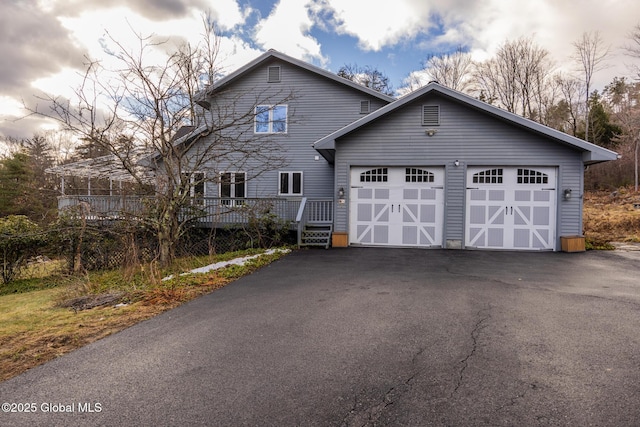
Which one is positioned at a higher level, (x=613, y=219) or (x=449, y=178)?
(x=449, y=178)

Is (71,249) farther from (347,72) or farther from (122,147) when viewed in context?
(347,72)

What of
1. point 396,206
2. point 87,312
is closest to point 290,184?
point 396,206

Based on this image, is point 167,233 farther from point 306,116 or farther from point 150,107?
point 306,116

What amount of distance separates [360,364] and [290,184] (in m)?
11.9

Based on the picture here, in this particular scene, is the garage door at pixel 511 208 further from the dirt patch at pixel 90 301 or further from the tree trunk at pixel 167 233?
the dirt patch at pixel 90 301

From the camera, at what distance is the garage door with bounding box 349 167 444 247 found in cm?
1070

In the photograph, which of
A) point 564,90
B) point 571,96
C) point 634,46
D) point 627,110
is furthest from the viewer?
point 564,90

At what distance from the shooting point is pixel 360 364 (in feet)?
9.78

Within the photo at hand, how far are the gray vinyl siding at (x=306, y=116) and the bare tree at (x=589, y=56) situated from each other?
19934 mm

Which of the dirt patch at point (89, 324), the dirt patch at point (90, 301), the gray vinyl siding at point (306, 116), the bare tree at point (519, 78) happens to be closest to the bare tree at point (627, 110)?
the bare tree at point (519, 78)

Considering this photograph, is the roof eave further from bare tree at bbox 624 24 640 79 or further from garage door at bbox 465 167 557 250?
bare tree at bbox 624 24 640 79

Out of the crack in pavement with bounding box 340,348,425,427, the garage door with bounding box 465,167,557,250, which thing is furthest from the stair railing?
the crack in pavement with bounding box 340,348,425,427

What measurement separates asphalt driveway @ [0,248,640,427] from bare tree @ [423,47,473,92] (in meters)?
27.0

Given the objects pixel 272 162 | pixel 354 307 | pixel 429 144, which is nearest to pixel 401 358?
pixel 354 307
